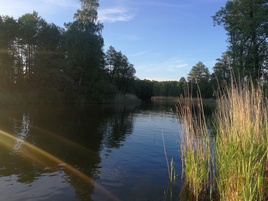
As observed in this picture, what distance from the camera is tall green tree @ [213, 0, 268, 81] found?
844 inches

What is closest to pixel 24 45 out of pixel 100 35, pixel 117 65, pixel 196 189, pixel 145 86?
pixel 100 35

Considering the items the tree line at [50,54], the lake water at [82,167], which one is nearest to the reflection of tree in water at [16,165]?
the lake water at [82,167]

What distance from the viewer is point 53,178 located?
7590 millimetres

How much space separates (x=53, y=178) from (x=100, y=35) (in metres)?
41.2

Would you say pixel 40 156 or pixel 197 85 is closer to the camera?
pixel 197 85

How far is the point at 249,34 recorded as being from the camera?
2189cm

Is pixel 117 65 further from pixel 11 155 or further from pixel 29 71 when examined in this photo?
pixel 11 155

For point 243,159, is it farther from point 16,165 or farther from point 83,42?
point 83,42

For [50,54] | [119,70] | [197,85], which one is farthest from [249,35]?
[119,70]

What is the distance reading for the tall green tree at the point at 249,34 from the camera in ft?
70.3

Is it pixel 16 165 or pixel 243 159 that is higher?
pixel 243 159

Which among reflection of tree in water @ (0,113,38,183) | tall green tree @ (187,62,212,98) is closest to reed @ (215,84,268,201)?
tall green tree @ (187,62,212,98)

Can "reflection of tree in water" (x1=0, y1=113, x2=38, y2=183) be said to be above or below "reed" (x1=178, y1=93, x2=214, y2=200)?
below

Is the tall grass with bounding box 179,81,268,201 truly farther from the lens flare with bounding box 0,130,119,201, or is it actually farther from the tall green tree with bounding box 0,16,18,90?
the tall green tree with bounding box 0,16,18,90
